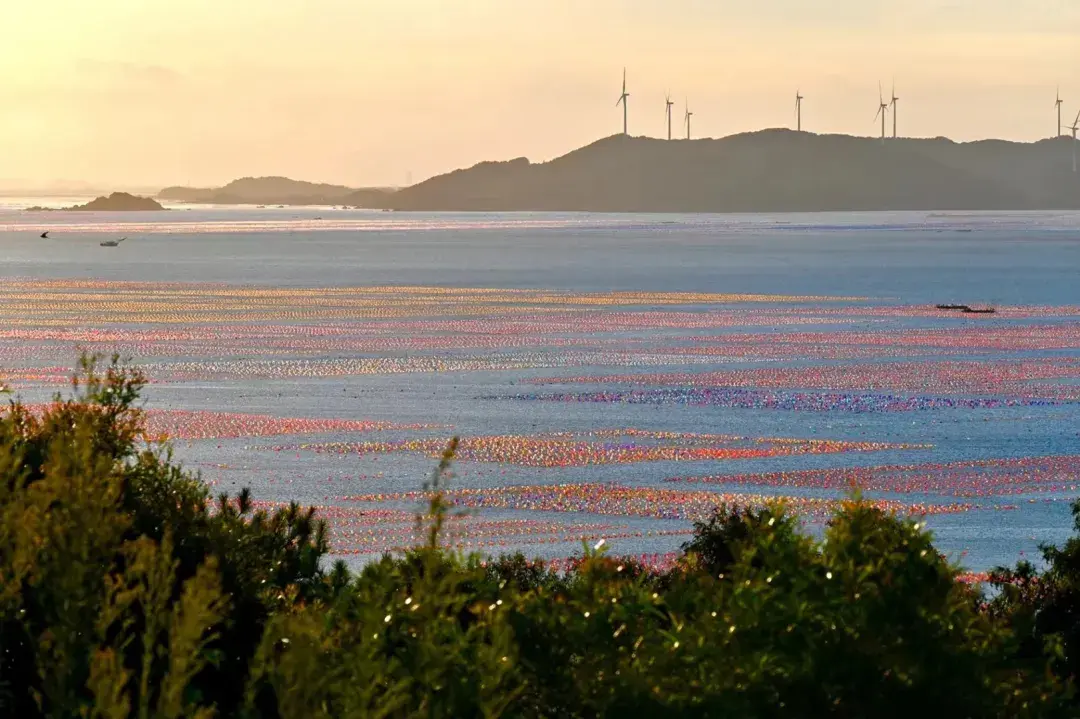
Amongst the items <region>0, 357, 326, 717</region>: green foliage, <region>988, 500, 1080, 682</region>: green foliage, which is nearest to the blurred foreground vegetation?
<region>0, 357, 326, 717</region>: green foliage

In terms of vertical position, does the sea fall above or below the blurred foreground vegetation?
below

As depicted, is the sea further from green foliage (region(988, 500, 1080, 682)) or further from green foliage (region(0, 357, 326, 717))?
green foliage (region(988, 500, 1080, 682))

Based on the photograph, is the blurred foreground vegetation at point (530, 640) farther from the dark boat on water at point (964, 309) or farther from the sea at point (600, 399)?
the dark boat on water at point (964, 309)

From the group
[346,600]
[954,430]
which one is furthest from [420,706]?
[954,430]

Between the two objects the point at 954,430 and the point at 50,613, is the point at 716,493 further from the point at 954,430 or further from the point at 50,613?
the point at 50,613

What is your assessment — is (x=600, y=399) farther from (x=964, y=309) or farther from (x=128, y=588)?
(x=964, y=309)

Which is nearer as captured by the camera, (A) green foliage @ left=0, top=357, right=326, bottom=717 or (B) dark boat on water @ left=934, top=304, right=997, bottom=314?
(A) green foliage @ left=0, top=357, right=326, bottom=717

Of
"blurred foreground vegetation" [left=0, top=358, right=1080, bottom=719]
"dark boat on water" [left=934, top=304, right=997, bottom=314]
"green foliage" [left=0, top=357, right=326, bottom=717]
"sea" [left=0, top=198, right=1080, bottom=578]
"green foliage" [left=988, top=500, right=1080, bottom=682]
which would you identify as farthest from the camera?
"dark boat on water" [left=934, top=304, right=997, bottom=314]

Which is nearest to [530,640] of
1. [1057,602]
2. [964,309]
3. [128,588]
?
[128,588]

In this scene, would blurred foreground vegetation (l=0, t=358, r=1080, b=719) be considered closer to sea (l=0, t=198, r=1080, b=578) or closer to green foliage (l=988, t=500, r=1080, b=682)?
sea (l=0, t=198, r=1080, b=578)

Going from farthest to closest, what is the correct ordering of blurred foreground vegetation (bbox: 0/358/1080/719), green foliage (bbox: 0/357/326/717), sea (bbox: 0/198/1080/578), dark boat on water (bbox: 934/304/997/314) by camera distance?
1. dark boat on water (bbox: 934/304/997/314)
2. sea (bbox: 0/198/1080/578)
3. blurred foreground vegetation (bbox: 0/358/1080/719)
4. green foliage (bbox: 0/357/326/717)

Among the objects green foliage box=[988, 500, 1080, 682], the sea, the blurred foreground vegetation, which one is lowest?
the sea
